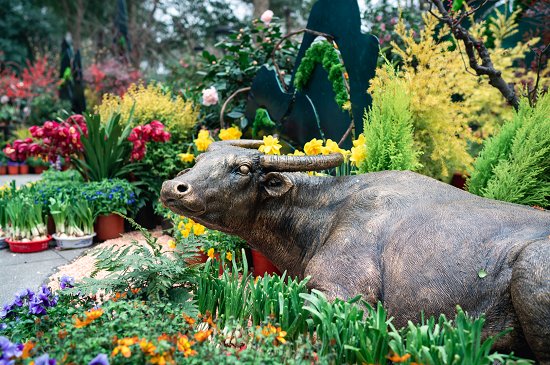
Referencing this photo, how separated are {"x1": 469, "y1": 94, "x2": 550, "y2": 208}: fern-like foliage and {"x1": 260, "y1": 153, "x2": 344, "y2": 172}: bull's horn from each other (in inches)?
51.6

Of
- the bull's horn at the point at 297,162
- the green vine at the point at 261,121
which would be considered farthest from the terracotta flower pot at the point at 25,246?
the bull's horn at the point at 297,162

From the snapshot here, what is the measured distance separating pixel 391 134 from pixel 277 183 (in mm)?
1082

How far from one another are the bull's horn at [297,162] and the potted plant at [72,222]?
3903 millimetres

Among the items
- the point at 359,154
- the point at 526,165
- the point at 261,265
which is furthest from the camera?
the point at 261,265

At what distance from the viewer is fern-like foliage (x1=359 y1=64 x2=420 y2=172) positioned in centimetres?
342

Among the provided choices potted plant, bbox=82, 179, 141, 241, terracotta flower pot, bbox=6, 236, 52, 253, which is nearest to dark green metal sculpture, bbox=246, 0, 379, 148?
potted plant, bbox=82, 179, 141, 241

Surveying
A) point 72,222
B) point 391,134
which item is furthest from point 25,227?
point 391,134

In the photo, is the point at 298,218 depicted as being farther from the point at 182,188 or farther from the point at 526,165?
the point at 526,165

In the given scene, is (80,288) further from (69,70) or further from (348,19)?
Result: (69,70)

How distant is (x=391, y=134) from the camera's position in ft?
11.3

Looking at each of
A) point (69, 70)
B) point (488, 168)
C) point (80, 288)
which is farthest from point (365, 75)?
point (69, 70)

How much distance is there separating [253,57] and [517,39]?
4.50 metres

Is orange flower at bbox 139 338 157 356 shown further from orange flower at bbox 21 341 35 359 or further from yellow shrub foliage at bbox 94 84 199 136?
yellow shrub foliage at bbox 94 84 199 136

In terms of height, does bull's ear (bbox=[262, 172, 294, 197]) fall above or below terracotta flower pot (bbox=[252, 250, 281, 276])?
above
